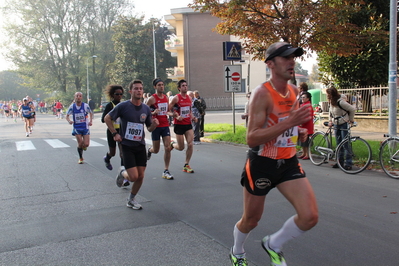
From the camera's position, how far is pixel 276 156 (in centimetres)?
306

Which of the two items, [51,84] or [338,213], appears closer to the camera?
[338,213]

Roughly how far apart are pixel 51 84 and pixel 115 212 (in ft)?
174

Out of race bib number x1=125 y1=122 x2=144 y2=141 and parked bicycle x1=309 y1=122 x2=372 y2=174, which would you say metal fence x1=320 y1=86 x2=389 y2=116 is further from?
race bib number x1=125 y1=122 x2=144 y2=141

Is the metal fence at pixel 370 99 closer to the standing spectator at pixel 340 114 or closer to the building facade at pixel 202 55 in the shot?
the standing spectator at pixel 340 114

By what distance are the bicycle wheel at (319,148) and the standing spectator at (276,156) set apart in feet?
21.3

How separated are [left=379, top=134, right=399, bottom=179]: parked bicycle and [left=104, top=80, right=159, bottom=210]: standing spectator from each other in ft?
16.3

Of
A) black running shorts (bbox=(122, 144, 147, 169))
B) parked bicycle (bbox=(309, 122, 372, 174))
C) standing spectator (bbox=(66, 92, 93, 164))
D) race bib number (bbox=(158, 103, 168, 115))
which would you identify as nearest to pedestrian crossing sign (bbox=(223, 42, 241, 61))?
parked bicycle (bbox=(309, 122, 372, 174))

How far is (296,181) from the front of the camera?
3.03 metres

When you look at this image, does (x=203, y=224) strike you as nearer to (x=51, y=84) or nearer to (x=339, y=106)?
(x=339, y=106)

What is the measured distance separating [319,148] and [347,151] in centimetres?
113

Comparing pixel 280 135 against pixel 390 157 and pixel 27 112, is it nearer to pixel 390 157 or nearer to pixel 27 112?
pixel 390 157

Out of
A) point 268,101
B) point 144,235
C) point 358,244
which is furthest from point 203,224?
point 268,101

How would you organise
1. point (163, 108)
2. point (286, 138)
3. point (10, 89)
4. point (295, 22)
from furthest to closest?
point (10, 89) → point (295, 22) → point (163, 108) → point (286, 138)

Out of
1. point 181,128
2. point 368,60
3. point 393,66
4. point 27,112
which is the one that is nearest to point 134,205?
point 181,128
